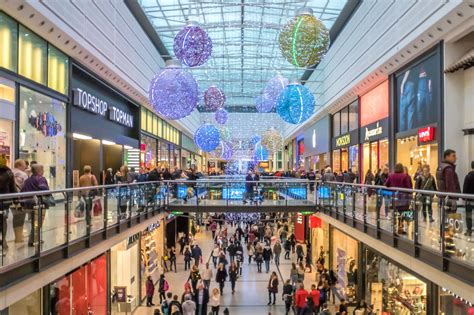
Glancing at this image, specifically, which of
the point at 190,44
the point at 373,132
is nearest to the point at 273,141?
the point at 373,132

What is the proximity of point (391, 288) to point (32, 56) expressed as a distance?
431 inches

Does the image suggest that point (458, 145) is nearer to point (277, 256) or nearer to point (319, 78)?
point (277, 256)

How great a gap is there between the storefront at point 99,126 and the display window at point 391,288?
9.91 metres

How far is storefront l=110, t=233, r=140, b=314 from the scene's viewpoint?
1423 cm

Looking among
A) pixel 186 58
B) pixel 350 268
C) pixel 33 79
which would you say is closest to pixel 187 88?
pixel 186 58

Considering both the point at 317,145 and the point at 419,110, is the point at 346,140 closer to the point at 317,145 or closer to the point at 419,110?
the point at 317,145

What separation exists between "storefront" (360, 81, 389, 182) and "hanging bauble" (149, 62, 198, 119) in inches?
364

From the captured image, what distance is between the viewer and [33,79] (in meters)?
12.4

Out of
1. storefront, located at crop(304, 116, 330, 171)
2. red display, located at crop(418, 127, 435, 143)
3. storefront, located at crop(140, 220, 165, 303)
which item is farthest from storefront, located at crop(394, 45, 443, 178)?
storefront, located at crop(304, 116, 330, 171)

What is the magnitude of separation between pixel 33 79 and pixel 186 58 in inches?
171

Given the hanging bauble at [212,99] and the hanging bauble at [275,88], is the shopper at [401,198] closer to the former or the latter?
the hanging bauble at [275,88]

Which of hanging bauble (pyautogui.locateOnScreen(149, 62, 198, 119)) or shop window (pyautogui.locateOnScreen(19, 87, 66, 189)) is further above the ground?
hanging bauble (pyautogui.locateOnScreen(149, 62, 198, 119))

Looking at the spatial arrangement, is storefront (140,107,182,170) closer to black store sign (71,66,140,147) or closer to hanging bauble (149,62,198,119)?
black store sign (71,66,140,147)

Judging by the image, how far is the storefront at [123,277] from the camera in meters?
A: 14.2
